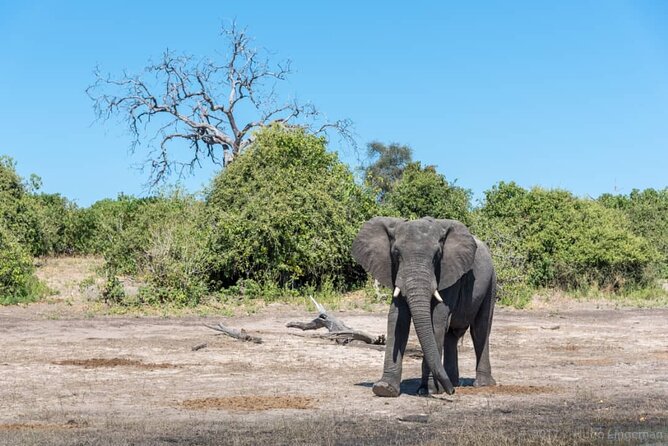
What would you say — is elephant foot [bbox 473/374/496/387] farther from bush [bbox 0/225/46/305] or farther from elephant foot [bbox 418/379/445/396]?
bush [bbox 0/225/46/305]

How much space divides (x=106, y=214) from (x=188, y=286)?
12.8 m

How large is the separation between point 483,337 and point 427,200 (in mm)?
17863

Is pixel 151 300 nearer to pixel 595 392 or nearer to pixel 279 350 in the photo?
pixel 279 350

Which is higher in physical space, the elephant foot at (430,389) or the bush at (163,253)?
the bush at (163,253)

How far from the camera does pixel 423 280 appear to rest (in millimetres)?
10648

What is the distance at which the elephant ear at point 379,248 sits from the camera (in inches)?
444

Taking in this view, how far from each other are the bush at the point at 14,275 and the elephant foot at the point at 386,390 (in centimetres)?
1491

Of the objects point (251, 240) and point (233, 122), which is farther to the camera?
point (233, 122)

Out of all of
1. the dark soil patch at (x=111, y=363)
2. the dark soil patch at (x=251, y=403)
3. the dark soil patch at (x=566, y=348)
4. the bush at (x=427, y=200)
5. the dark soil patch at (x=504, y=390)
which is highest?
the bush at (x=427, y=200)

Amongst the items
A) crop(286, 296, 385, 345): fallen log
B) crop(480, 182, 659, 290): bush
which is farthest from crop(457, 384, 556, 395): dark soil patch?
crop(480, 182, 659, 290): bush

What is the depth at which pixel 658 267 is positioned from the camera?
97.8 feet

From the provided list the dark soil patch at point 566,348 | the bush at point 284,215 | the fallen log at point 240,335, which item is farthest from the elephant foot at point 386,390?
the bush at point 284,215

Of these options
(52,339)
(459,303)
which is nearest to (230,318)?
(52,339)

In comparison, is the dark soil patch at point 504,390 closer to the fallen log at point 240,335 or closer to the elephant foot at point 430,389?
the elephant foot at point 430,389
